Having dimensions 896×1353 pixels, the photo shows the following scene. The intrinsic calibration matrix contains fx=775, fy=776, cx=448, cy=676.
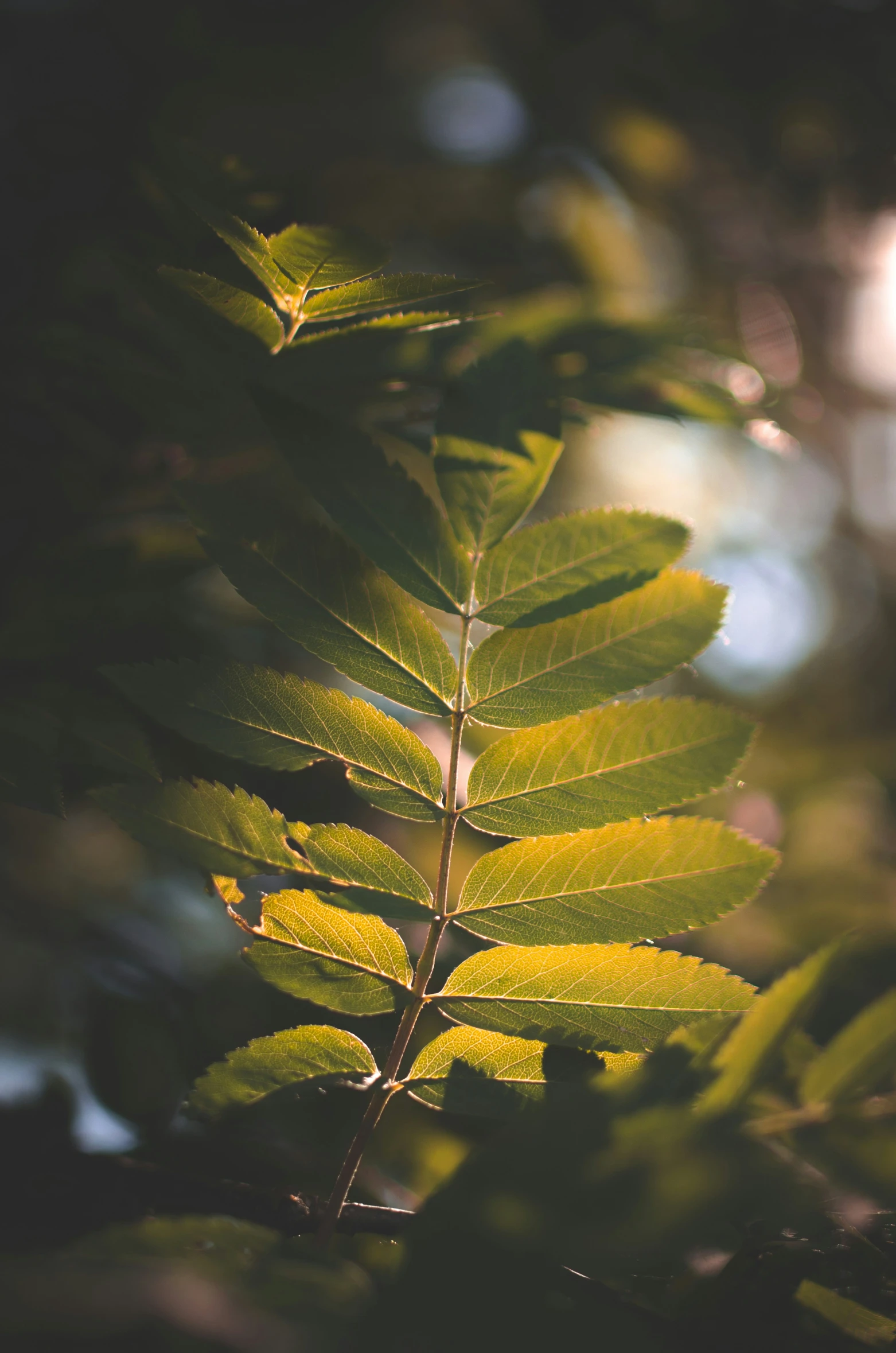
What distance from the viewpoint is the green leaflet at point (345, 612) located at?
47 cm

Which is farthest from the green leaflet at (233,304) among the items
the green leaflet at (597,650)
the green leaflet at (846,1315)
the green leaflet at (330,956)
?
the green leaflet at (846,1315)

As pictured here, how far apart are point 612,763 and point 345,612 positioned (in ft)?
0.62

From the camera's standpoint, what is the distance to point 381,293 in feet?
1.77

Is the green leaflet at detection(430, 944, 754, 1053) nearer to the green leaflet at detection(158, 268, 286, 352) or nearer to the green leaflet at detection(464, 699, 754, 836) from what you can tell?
the green leaflet at detection(464, 699, 754, 836)

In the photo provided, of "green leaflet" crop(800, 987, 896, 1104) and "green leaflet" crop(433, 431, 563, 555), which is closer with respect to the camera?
"green leaflet" crop(800, 987, 896, 1104)

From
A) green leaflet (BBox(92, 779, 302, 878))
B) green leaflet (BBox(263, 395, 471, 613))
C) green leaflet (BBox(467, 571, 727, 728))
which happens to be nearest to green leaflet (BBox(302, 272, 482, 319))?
green leaflet (BBox(263, 395, 471, 613))

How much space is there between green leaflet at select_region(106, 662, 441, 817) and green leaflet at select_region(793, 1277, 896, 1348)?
1.10 ft

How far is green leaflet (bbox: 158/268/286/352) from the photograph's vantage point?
496 millimetres

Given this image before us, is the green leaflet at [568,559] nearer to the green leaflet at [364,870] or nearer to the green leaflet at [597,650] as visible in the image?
the green leaflet at [597,650]

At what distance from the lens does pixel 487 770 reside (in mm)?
499

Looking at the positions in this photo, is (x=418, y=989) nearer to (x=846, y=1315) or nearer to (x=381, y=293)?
(x=846, y=1315)

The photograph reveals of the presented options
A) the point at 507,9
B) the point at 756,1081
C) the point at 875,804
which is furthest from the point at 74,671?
the point at 507,9

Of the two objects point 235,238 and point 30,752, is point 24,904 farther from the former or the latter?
point 235,238

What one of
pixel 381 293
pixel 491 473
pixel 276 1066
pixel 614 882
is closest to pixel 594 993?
pixel 614 882
